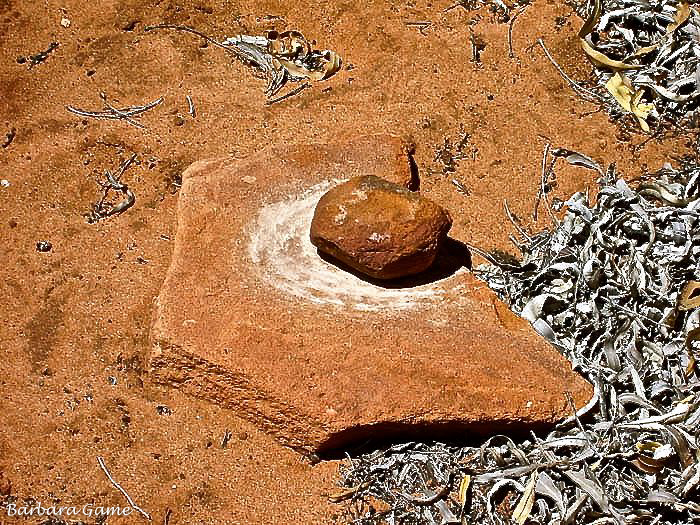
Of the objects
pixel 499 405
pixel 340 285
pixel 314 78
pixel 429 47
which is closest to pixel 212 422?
pixel 340 285

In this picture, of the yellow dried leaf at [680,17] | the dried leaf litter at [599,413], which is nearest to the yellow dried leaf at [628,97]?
the yellow dried leaf at [680,17]

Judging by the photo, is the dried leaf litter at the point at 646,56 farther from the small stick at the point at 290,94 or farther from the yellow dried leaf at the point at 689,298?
the small stick at the point at 290,94

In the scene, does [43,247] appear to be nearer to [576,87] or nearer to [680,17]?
[576,87]

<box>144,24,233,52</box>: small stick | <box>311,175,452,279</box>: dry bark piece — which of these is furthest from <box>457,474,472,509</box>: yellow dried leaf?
<box>144,24,233,52</box>: small stick

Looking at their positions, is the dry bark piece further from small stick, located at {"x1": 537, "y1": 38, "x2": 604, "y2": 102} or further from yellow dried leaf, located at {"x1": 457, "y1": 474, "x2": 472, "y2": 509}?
small stick, located at {"x1": 537, "y1": 38, "x2": 604, "y2": 102}

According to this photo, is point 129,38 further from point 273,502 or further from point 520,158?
point 273,502

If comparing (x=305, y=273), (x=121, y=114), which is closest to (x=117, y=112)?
(x=121, y=114)

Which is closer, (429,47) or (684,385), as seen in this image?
(684,385)
